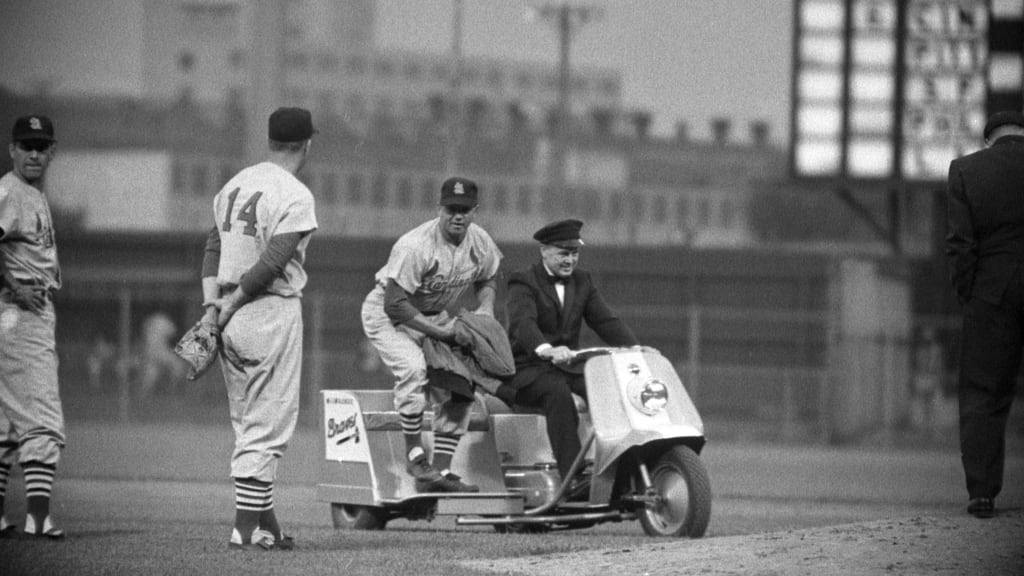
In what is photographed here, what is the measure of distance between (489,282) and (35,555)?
338cm

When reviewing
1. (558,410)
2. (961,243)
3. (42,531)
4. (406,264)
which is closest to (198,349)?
(42,531)

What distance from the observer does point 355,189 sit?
8700cm

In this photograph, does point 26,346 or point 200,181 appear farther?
point 200,181

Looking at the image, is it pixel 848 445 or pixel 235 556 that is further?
pixel 848 445

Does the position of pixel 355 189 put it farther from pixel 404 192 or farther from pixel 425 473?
pixel 425 473

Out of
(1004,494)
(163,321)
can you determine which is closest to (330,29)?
(163,321)

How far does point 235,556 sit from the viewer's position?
336 inches

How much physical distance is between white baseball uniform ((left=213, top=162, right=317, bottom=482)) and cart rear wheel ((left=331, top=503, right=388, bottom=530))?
2.60 meters

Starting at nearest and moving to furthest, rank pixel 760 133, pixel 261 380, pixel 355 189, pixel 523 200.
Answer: pixel 261 380 → pixel 355 189 → pixel 523 200 → pixel 760 133

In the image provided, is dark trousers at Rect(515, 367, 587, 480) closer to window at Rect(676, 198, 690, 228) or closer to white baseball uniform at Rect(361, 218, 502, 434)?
white baseball uniform at Rect(361, 218, 502, 434)

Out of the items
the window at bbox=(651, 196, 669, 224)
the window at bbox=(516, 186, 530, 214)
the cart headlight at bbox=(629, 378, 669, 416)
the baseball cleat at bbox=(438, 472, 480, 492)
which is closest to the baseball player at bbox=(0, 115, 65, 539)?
the baseball cleat at bbox=(438, 472, 480, 492)

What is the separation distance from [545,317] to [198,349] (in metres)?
3.05

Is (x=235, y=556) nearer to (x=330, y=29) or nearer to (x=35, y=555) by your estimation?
(x=35, y=555)

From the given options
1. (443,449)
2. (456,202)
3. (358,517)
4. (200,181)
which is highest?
(456,202)
